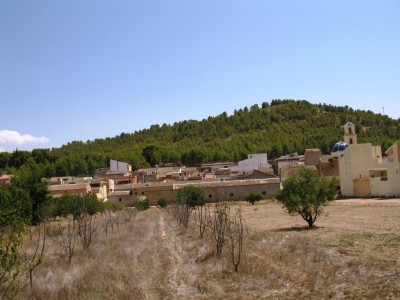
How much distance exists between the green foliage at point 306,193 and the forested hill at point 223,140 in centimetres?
6637

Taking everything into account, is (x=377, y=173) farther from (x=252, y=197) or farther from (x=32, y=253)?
(x=32, y=253)

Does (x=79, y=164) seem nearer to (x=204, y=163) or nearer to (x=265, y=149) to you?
(x=204, y=163)

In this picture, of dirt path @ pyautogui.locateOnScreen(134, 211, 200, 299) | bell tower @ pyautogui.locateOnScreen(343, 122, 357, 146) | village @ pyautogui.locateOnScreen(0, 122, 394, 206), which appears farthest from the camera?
bell tower @ pyautogui.locateOnScreen(343, 122, 357, 146)

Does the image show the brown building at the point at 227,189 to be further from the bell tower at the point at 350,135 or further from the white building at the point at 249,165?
the white building at the point at 249,165

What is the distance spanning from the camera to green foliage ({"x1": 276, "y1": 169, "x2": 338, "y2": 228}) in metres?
21.1

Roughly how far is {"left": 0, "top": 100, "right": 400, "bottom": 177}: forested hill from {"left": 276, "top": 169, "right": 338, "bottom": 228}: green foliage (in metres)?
66.4

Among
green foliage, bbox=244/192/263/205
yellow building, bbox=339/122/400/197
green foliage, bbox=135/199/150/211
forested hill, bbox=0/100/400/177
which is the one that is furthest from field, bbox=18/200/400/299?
forested hill, bbox=0/100/400/177

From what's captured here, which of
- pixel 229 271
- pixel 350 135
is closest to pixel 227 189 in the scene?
pixel 350 135

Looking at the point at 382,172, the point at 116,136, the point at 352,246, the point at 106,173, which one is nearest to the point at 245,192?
the point at 382,172

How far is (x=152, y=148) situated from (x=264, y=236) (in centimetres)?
8767

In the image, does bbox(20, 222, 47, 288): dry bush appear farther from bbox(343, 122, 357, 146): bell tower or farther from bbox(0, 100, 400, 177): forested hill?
bbox(0, 100, 400, 177): forested hill

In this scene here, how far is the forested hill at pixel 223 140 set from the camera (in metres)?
97.7

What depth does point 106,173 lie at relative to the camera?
8025 centimetres

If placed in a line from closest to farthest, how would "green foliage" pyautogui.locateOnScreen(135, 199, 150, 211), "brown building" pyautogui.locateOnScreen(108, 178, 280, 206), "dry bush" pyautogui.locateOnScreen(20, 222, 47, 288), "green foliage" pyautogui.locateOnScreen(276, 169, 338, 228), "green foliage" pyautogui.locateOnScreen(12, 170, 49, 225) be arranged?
"dry bush" pyautogui.locateOnScreen(20, 222, 47, 288), "green foliage" pyautogui.locateOnScreen(276, 169, 338, 228), "green foliage" pyautogui.locateOnScreen(12, 170, 49, 225), "green foliage" pyautogui.locateOnScreen(135, 199, 150, 211), "brown building" pyautogui.locateOnScreen(108, 178, 280, 206)
